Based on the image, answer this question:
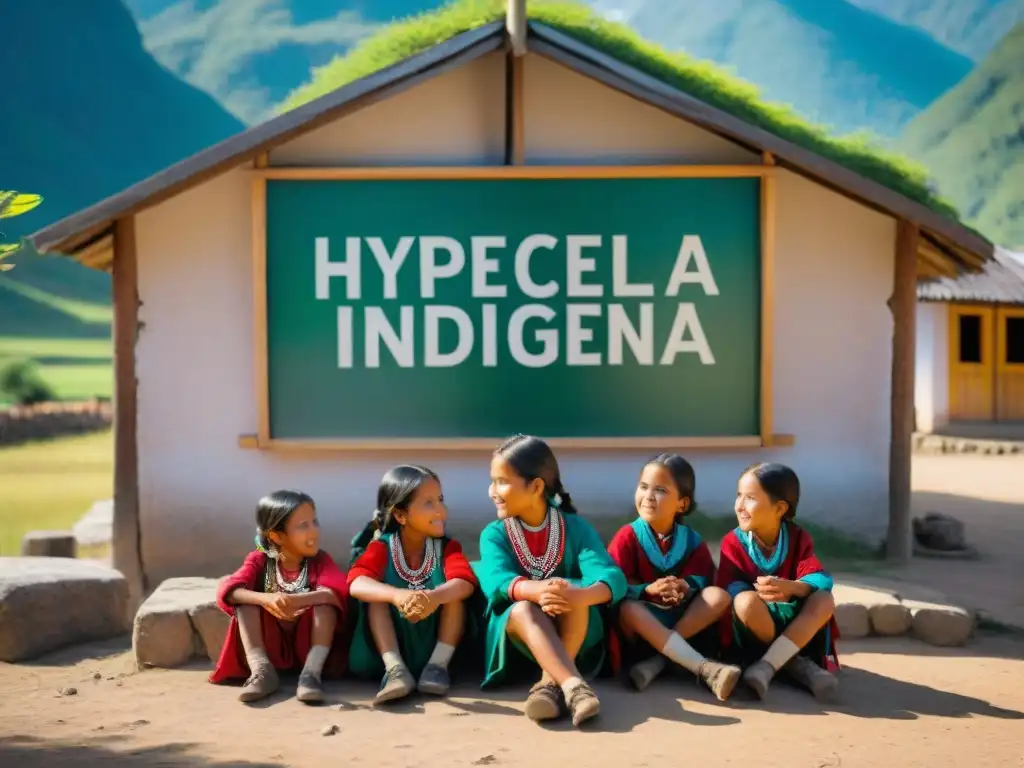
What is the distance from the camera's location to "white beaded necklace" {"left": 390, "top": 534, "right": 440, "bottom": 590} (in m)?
4.94

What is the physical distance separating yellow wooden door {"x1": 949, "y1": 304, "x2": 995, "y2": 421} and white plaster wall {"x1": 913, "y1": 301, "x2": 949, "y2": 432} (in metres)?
0.14

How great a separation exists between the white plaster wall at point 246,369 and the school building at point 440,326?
1 cm

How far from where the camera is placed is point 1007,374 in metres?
20.2

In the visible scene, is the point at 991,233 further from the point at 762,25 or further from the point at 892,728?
the point at 892,728

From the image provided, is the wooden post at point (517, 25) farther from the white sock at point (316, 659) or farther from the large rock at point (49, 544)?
the large rock at point (49, 544)

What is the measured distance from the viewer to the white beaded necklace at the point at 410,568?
4.94 metres

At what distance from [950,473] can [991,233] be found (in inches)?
2034

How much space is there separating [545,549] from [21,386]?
21.0 meters

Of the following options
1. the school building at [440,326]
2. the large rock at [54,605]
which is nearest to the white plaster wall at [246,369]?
the school building at [440,326]

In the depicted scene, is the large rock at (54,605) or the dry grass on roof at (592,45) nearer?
the large rock at (54,605)

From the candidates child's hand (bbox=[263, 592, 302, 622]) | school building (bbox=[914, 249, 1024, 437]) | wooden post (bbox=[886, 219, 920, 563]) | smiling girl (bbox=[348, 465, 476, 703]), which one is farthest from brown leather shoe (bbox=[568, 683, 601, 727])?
school building (bbox=[914, 249, 1024, 437])

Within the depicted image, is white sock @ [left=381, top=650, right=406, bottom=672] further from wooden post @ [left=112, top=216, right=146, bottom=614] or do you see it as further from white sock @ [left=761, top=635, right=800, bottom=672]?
wooden post @ [left=112, top=216, right=146, bottom=614]

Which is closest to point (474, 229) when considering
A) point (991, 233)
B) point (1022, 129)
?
point (991, 233)

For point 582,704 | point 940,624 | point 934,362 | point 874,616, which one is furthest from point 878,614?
point 934,362
